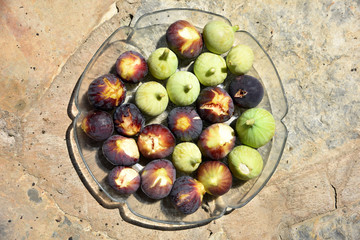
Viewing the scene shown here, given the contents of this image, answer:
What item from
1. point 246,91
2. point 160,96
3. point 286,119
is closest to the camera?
point 160,96

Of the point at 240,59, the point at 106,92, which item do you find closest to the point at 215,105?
the point at 240,59

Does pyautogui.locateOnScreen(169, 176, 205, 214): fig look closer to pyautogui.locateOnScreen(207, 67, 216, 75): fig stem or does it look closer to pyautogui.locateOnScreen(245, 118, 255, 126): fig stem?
pyautogui.locateOnScreen(245, 118, 255, 126): fig stem

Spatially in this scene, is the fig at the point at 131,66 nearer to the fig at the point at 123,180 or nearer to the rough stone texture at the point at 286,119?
the rough stone texture at the point at 286,119

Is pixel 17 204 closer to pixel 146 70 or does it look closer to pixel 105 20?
pixel 146 70

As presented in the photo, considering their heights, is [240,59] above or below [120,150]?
above

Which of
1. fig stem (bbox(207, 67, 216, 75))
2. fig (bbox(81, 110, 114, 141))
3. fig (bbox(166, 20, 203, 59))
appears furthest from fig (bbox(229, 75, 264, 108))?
fig (bbox(81, 110, 114, 141))

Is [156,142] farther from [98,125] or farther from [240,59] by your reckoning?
[240,59]
